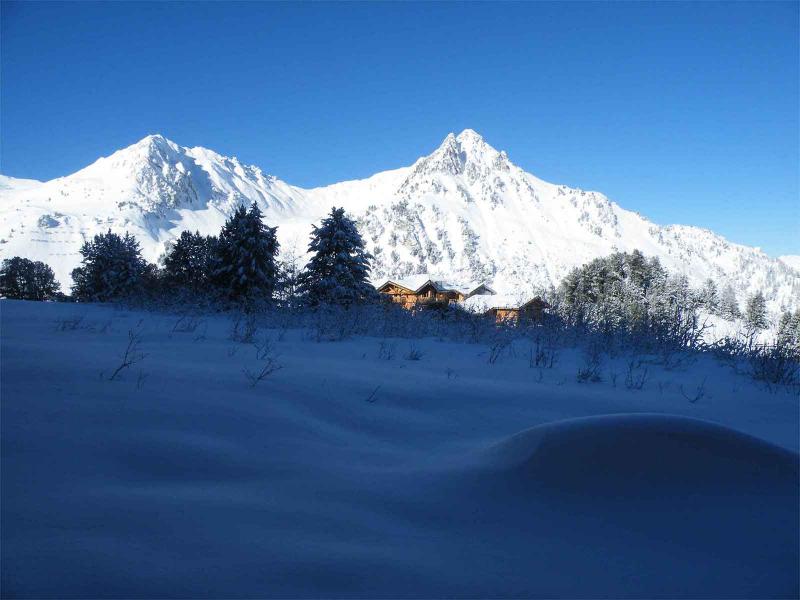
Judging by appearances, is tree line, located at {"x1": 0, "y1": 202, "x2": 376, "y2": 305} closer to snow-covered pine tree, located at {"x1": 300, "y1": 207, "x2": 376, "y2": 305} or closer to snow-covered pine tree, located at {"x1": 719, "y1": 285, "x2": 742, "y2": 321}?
snow-covered pine tree, located at {"x1": 300, "y1": 207, "x2": 376, "y2": 305}

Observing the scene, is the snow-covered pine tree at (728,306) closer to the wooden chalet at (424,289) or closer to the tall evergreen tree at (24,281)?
the wooden chalet at (424,289)

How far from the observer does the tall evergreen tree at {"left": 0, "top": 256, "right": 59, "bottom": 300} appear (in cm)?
3088

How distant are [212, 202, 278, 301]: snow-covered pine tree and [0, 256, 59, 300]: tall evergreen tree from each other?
17.6 metres

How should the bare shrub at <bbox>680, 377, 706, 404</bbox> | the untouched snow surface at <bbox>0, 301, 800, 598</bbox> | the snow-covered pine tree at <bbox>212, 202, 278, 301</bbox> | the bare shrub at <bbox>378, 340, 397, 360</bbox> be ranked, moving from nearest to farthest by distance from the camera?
the untouched snow surface at <bbox>0, 301, 800, 598</bbox>
the bare shrub at <bbox>680, 377, 706, 404</bbox>
the bare shrub at <bbox>378, 340, 397, 360</bbox>
the snow-covered pine tree at <bbox>212, 202, 278, 301</bbox>

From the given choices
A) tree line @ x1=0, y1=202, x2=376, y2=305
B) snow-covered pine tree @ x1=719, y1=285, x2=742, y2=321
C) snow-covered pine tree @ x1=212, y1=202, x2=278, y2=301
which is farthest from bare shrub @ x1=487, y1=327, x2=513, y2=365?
snow-covered pine tree @ x1=719, y1=285, x2=742, y2=321

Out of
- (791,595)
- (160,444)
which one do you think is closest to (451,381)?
(160,444)

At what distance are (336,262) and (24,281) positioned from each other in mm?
25311

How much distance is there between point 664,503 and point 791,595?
0.39 m

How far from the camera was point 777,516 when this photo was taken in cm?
154

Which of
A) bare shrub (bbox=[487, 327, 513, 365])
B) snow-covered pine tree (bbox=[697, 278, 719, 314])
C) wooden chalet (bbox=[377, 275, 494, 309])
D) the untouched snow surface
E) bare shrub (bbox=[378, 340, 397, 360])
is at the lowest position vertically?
the untouched snow surface

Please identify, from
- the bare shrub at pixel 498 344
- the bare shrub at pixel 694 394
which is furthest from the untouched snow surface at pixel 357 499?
the bare shrub at pixel 498 344

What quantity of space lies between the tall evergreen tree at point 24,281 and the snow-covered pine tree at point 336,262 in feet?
69.3

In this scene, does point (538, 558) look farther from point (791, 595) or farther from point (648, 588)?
point (791, 595)

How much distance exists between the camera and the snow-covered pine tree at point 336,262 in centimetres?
2319
